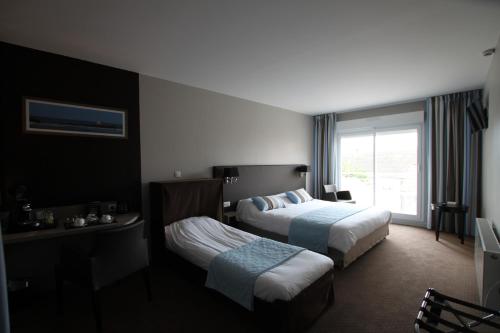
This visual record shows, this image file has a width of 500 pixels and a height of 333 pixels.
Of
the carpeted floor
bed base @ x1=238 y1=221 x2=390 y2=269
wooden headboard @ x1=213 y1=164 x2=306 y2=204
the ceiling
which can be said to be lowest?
the carpeted floor

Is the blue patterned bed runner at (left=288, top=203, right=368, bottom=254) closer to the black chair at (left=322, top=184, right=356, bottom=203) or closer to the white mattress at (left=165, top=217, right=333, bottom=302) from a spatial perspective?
the white mattress at (left=165, top=217, right=333, bottom=302)

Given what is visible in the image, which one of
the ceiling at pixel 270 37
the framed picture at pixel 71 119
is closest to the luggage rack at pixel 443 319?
the ceiling at pixel 270 37

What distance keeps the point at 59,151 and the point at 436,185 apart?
6.18m

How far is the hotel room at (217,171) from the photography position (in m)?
1.92

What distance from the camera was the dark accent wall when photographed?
2.29 metres

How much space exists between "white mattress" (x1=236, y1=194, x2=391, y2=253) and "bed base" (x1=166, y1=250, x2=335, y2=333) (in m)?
0.82

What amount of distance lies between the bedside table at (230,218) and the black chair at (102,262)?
1.74 meters

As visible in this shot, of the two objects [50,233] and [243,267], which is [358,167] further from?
[50,233]

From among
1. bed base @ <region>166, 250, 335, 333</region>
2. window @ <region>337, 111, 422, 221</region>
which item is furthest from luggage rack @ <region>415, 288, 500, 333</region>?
window @ <region>337, 111, 422, 221</region>

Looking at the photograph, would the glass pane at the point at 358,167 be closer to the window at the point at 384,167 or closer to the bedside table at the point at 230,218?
the window at the point at 384,167

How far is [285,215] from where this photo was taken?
364cm

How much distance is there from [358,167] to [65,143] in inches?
226

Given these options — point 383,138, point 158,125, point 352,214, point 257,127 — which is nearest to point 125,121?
point 158,125

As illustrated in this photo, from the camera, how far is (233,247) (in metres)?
2.51
